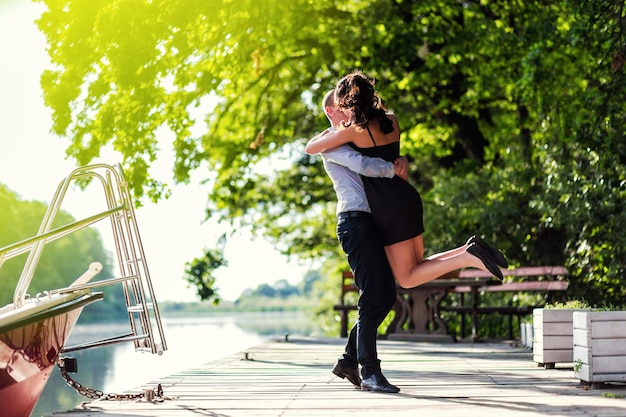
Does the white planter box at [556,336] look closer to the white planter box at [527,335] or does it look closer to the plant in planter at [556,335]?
the plant in planter at [556,335]

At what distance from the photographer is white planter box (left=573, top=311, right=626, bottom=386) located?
5438mm

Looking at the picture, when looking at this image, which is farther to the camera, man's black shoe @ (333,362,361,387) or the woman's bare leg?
man's black shoe @ (333,362,361,387)

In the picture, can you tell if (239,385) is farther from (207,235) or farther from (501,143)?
(207,235)

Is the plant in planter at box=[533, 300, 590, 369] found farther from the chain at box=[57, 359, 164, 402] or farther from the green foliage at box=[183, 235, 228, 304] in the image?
the green foliage at box=[183, 235, 228, 304]

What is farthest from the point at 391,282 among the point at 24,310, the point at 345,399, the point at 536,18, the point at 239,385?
the point at 536,18

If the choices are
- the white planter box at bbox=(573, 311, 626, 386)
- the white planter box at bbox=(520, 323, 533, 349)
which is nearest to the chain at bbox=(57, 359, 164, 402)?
the white planter box at bbox=(573, 311, 626, 386)

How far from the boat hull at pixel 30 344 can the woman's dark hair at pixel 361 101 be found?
1.86 meters

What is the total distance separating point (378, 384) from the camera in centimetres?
561

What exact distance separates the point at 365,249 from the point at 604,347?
4.99 feet

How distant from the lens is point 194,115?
1689 cm

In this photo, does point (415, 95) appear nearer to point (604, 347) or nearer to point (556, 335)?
point (556, 335)

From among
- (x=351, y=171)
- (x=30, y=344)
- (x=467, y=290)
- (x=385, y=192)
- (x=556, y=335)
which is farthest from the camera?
(x=467, y=290)

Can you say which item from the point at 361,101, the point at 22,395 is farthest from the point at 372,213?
the point at 22,395

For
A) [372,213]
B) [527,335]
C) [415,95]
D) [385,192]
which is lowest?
[527,335]
